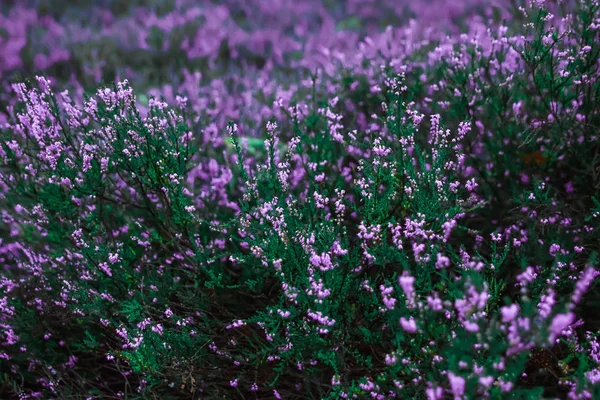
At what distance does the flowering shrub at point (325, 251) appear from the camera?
85.0 inches

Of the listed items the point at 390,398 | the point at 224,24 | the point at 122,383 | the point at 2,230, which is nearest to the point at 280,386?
the point at 390,398

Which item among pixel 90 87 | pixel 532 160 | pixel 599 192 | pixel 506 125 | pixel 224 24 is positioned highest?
pixel 224 24

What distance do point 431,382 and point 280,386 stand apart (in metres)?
1.07

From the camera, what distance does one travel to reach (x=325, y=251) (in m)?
2.26

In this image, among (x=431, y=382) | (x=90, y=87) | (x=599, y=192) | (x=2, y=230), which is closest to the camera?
(x=431, y=382)

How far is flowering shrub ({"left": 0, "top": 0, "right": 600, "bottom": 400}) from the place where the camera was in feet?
7.08

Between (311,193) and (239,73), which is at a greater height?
(239,73)

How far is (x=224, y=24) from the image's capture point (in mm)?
9062

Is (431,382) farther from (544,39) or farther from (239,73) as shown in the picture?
(239,73)

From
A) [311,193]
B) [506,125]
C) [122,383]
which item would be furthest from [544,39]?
[122,383]

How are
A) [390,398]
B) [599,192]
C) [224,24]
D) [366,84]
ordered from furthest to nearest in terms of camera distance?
[224,24] < [366,84] < [599,192] < [390,398]

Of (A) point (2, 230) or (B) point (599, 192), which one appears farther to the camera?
(A) point (2, 230)

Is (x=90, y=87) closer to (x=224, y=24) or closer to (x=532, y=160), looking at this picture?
(x=224, y=24)

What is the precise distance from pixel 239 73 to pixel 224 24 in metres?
2.46
